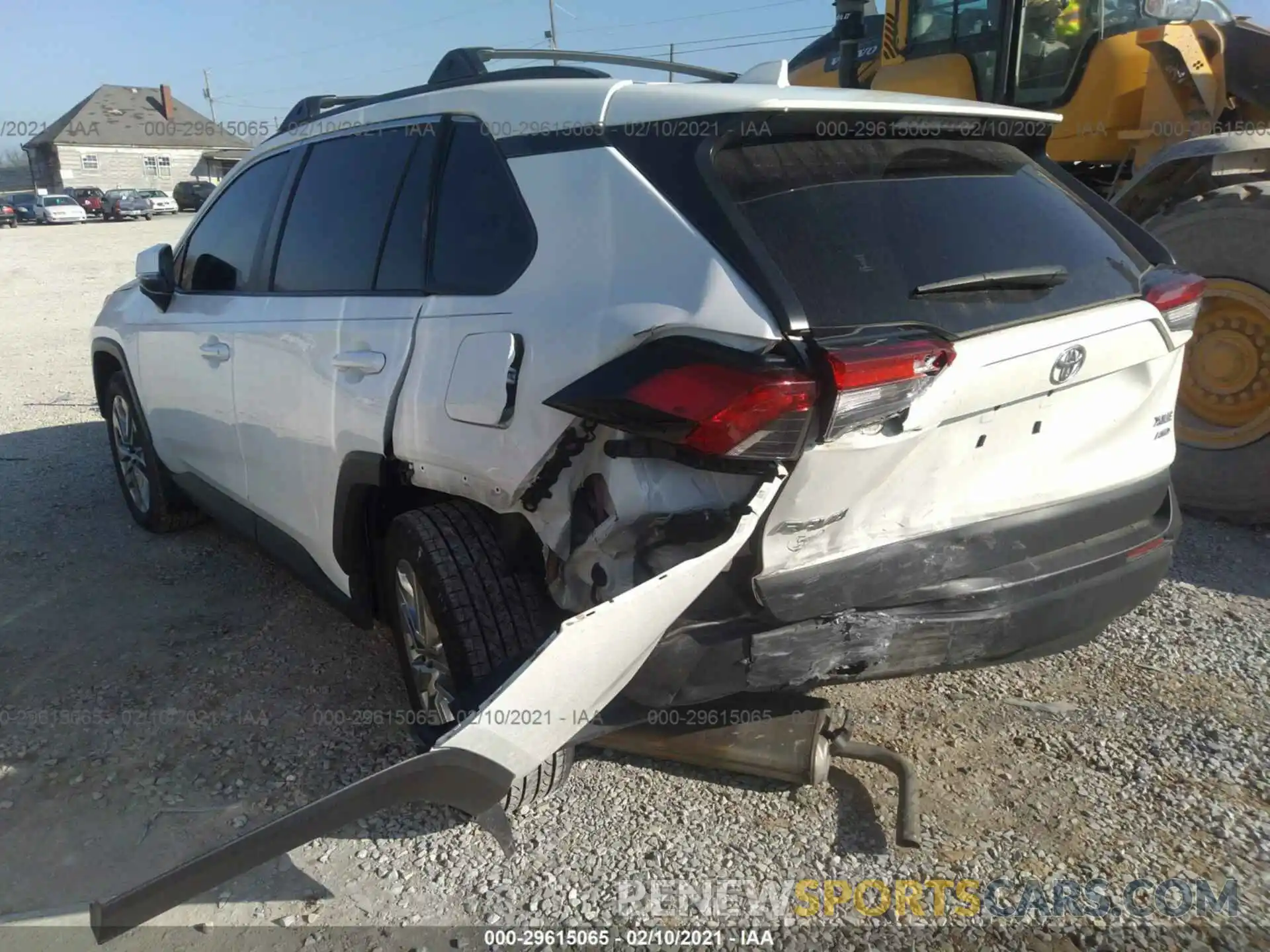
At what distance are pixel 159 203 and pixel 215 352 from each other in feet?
154

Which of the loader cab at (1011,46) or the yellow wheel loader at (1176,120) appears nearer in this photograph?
the yellow wheel loader at (1176,120)

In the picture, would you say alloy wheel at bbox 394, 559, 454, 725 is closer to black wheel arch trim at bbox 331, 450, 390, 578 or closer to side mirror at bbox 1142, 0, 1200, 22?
black wheel arch trim at bbox 331, 450, 390, 578

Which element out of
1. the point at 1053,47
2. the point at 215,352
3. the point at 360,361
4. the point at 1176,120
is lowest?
the point at 215,352

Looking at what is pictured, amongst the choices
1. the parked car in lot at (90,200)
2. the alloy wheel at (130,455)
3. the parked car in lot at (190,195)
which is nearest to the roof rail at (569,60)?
the alloy wheel at (130,455)

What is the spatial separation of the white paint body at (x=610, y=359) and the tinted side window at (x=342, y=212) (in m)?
0.11

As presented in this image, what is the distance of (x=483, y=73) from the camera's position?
2967 millimetres

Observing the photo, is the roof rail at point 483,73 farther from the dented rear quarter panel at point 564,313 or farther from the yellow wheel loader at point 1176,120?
the yellow wheel loader at point 1176,120

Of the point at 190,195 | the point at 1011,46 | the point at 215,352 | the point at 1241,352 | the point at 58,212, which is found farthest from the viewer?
the point at 58,212

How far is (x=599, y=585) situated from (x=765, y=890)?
91cm

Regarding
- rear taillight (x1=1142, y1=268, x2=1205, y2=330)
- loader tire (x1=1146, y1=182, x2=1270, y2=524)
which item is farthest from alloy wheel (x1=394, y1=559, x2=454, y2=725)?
loader tire (x1=1146, y1=182, x2=1270, y2=524)

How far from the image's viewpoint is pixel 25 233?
3625 cm

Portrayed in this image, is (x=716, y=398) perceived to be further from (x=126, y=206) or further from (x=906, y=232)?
(x=126, y=206)

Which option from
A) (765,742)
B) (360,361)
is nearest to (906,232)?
(765,742)

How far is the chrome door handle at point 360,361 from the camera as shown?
2.87 m
